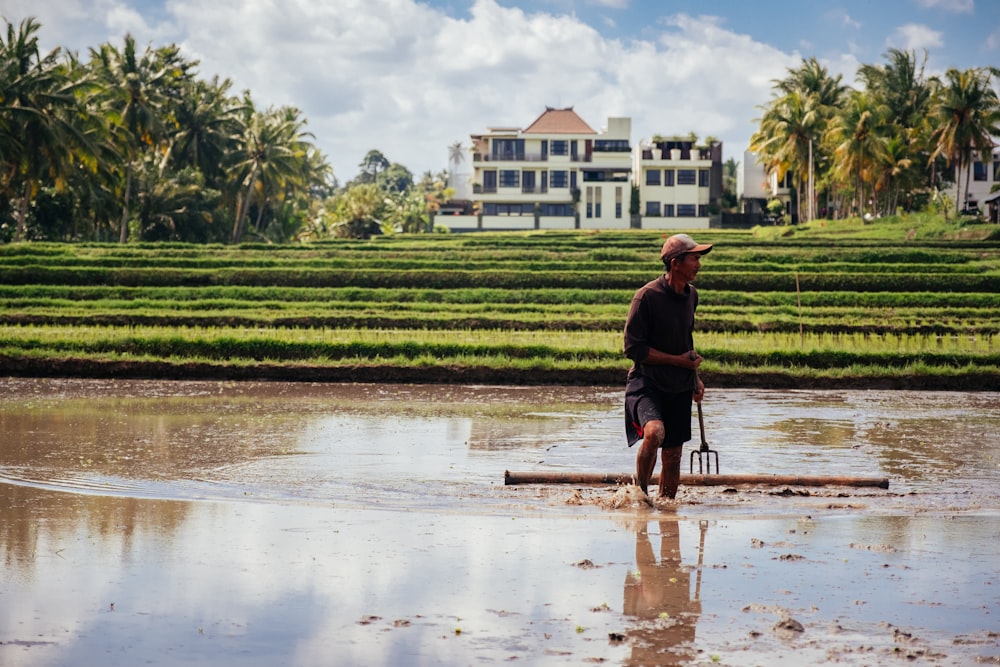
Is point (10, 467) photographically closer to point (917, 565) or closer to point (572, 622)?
point (572, 622)

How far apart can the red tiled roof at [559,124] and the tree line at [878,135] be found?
1180 cm

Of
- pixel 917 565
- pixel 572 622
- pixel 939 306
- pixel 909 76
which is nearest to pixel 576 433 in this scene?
pixel 917 565

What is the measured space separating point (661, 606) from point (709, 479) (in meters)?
3.36

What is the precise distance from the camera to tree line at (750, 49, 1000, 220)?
2240 inches

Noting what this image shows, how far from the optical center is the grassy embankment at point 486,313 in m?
20.0

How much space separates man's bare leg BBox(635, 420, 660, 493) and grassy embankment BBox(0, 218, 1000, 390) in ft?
37.6

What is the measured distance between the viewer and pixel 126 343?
21.3 metres

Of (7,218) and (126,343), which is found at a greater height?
(7,218)

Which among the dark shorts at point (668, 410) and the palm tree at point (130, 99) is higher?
the palm tree at point (130, 99)

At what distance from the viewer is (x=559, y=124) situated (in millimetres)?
80750

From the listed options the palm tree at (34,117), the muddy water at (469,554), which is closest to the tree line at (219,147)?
the palm tree at (34,117)

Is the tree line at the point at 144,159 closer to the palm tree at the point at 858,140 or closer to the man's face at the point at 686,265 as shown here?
the palm tree at the point at 858,140

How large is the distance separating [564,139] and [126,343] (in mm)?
60863

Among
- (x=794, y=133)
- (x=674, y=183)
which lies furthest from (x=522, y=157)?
(x=794, y=133)
